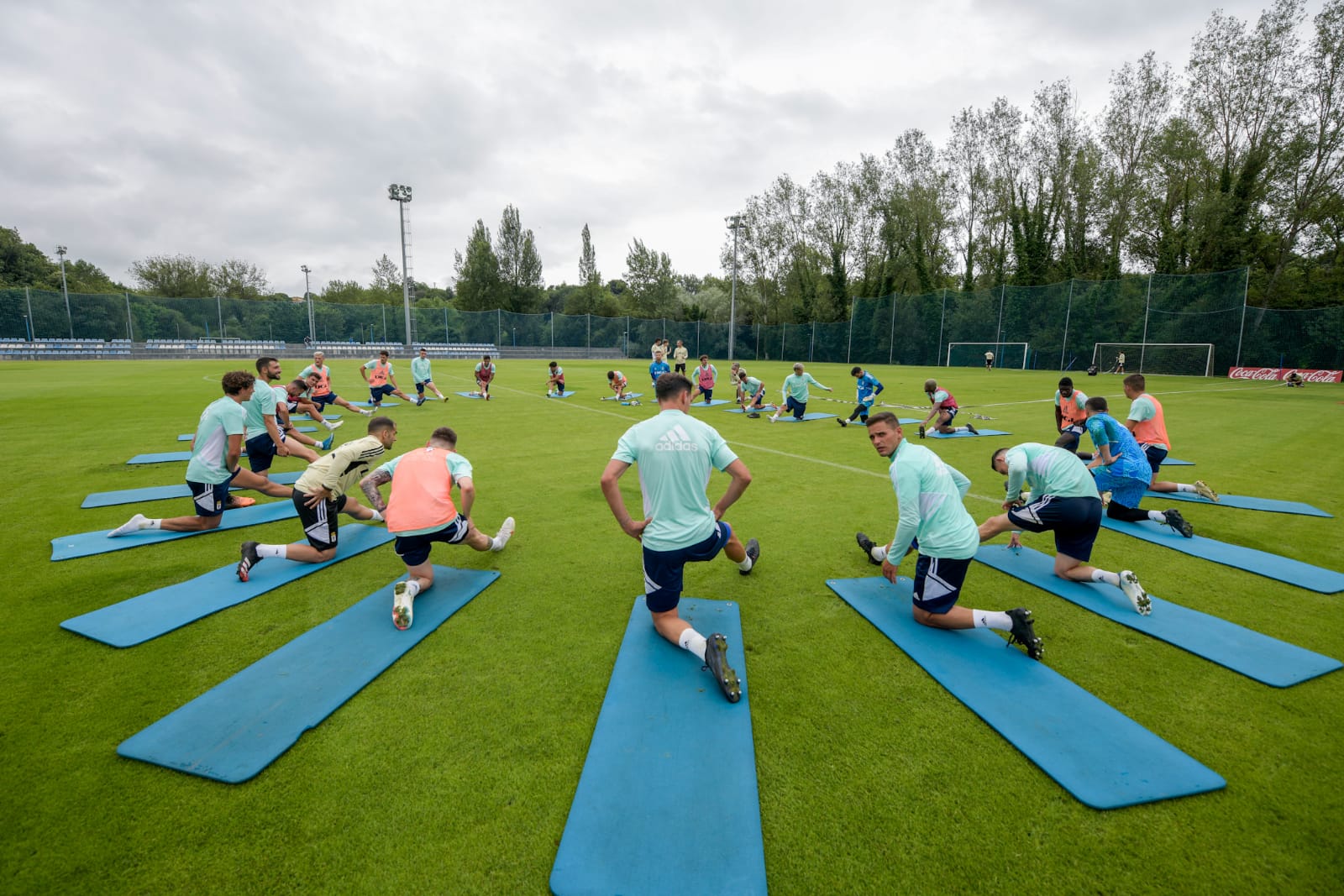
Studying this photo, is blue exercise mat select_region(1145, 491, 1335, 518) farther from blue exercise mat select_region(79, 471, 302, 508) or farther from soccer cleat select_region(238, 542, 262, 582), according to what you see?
blue exercise mat select_region(79, 471, 302, 508)

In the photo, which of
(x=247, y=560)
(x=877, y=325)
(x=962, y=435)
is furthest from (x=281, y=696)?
(x=877, y=325)

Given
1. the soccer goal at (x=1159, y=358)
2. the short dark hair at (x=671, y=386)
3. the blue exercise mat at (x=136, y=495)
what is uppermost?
the soccer goal at (x=1159, y=358)

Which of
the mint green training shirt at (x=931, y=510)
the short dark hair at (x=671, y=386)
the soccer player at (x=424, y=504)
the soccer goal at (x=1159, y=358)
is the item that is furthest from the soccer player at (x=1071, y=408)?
the soccer goal at (x=1159, y=358)

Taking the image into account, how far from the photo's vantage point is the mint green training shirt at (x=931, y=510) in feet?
13.1

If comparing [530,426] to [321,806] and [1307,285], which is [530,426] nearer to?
[321,806]

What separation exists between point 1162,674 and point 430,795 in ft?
14.5

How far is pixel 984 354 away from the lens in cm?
3688

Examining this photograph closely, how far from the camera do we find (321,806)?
2596 mm

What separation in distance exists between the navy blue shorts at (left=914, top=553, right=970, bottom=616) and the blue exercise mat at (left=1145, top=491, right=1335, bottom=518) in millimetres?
5680

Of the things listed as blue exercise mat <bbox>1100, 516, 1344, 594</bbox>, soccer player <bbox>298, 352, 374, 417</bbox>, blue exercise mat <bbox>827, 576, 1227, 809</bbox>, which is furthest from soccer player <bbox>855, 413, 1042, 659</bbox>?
soccer player <bbox>298, 352, 374, 417</bbox>

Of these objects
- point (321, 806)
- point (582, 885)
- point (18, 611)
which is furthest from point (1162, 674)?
point (18, 611)

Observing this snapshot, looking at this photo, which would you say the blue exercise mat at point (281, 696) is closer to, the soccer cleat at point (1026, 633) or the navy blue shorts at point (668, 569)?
the navy blue shorts at point (668, 569)

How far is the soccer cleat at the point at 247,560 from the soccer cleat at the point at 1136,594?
7231 mm

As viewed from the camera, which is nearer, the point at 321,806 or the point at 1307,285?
the point at 321,806
